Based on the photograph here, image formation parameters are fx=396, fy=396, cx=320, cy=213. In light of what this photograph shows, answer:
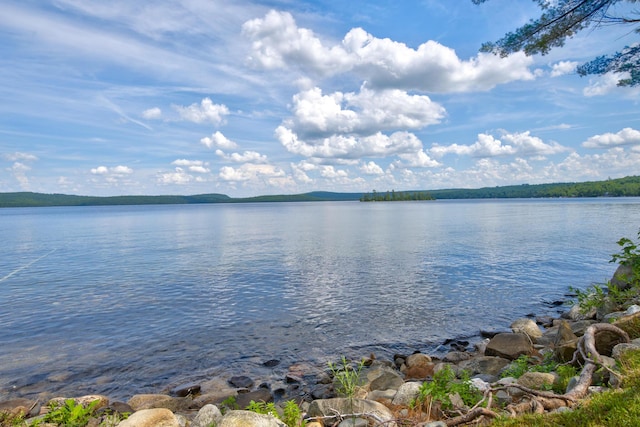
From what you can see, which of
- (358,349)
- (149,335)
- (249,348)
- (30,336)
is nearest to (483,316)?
(358,349)

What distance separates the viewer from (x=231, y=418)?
7152 millimetres

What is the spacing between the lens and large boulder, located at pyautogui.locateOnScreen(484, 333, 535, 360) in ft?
45.4

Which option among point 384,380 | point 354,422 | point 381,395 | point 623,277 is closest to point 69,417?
point 354,422

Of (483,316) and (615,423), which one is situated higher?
(615,423)

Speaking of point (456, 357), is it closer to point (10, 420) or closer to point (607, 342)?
point (607, 342)

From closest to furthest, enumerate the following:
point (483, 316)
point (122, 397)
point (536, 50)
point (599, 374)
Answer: point (599, 374) < point (122, 397) < point (536, 50) < point (483, 316)

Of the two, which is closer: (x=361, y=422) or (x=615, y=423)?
(x=615, y=423)

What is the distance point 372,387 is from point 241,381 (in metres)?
4.73

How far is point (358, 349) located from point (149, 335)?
10036 mm

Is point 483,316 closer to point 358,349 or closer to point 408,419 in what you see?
point 358,349

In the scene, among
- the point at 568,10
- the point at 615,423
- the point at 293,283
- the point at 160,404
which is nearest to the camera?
the point at 615,423

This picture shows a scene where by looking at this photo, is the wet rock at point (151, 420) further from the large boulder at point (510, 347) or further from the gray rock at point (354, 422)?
the large boulder at point (510, 347)

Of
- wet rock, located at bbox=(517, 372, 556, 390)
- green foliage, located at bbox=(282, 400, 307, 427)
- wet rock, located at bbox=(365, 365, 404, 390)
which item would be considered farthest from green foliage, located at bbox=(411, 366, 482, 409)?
wet rock, located at bbox=(365, 365, 404, 390)

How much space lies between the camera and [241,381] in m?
13.9
